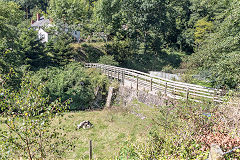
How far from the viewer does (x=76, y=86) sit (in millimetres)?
19172

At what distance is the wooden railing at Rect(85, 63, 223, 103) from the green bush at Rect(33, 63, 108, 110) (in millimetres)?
1974

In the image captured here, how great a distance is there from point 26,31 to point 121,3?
17275mm

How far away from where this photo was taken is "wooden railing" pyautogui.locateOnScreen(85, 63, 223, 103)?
12.7 metres

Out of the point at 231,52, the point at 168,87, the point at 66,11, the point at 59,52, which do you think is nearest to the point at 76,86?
the point at 59,52

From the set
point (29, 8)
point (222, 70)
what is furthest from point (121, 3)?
point (29, 8)

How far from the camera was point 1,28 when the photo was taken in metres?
17.6

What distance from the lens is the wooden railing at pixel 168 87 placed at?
500 inches

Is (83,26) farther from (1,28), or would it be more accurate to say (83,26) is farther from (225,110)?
(225,110)

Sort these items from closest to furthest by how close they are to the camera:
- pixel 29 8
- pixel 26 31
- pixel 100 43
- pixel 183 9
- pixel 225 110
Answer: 1. pixel 225 110
2. pixel 26 31
3. pixel 100 43
4. pixel 183 9
5. pixel 29 8

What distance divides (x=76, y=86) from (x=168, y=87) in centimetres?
929

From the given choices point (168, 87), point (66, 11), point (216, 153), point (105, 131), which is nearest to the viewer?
point (216, 153)

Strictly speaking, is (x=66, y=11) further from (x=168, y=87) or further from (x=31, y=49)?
(x=168, y=87)

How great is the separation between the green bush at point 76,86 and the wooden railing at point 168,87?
197cm

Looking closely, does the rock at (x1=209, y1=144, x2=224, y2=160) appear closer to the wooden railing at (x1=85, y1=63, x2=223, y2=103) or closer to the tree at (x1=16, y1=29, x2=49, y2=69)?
the wooden railing at (x1=85, y1=63, x2=223, y2=103)
